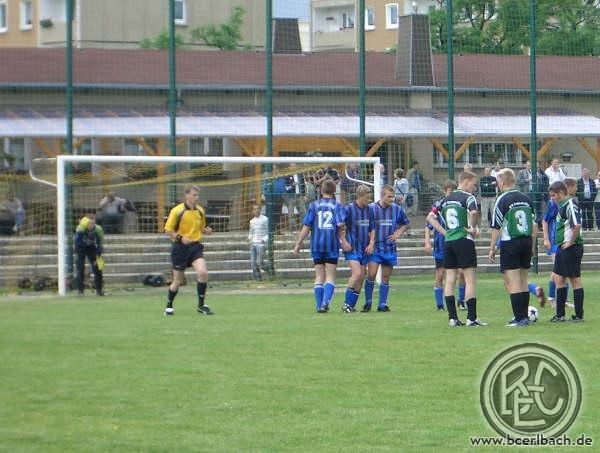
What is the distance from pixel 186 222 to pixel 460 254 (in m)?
4.41

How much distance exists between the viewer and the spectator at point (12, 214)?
24.7 meters

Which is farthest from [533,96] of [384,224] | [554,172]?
[384,224]

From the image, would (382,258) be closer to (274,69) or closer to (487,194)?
(487,194)

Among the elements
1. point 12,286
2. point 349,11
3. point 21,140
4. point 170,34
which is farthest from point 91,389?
point 349,11

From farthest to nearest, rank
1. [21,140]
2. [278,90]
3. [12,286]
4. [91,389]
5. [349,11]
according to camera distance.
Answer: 1. [349,11]
2. [278,90]
3. [21,140]
4. [12,286]
5. [91,389]

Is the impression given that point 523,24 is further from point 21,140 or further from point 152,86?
point 21,140

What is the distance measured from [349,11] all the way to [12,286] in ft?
144

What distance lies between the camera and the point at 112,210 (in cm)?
2550

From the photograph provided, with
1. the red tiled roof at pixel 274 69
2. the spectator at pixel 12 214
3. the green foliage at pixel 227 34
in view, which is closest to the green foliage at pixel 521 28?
the red tiled roof at pixel 274 69

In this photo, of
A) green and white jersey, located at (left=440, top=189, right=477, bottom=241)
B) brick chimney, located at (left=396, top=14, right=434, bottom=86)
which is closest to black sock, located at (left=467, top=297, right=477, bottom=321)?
green and white jersey, located at (left=440, top=189, right=477, bottom=241)

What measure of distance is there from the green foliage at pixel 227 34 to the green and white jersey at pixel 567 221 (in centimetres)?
2457

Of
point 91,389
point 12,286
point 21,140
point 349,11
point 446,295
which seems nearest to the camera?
point 91,389

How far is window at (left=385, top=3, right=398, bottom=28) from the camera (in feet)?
153

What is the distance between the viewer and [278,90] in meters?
32.0
